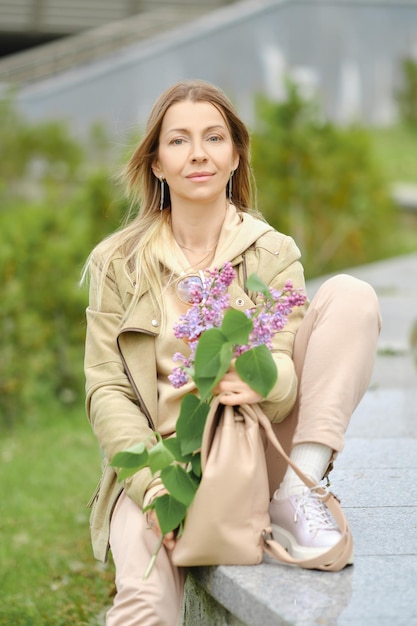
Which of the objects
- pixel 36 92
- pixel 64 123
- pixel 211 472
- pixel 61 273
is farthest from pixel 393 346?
pixel 36 92

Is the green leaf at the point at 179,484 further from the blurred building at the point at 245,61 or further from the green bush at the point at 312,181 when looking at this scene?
the blurred building at the point at 245,61

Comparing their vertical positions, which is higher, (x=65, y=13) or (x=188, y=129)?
(x=65, y=13)

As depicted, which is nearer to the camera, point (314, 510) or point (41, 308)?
point (314, 510)

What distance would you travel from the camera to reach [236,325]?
2189mm

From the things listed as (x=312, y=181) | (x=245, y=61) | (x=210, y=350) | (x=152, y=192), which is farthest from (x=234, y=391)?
(x=245, y=61)

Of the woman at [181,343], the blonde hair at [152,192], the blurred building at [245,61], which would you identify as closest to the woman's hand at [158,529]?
the woman at [181,343]

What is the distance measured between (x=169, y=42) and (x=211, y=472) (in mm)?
13823

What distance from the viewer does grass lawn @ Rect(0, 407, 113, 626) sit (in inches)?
140

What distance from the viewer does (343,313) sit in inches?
97.0

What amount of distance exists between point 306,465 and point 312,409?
0.42 ft

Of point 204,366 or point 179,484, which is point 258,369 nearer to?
point 204,366

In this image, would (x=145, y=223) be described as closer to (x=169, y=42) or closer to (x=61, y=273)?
(x=61, y=273)

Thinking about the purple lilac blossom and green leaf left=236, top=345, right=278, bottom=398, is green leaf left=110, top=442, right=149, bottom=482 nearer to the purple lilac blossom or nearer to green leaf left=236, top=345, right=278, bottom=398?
the purple lilac blossom

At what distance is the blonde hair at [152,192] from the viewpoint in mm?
2652
